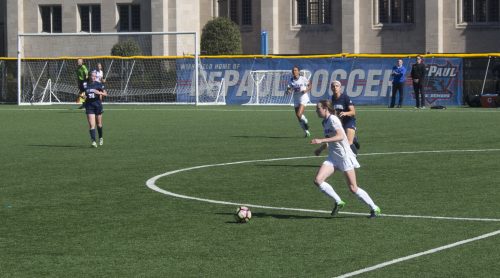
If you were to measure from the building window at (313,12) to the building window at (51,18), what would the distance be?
16967mm

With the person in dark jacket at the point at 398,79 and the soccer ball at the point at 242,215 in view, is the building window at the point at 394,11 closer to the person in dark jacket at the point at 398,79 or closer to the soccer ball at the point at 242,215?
the person in dark jacket at the point at 398,79

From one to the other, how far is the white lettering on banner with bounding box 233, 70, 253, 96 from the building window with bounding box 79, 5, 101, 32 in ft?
103

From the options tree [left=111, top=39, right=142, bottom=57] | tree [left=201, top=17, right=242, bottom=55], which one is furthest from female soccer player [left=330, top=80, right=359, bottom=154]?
tree [left=201, top=17, right=242, bottom=55]

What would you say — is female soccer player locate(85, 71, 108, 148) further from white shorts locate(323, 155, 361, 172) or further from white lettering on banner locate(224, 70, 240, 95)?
white lettering on banner locate(224, 70, 240, 95)

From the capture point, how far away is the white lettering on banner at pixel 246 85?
57.1 m

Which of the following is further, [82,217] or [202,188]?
[202,188]

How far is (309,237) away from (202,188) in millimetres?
5763

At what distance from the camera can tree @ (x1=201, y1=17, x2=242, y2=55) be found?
78500 mm

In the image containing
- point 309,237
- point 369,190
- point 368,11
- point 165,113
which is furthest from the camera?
point 368,11

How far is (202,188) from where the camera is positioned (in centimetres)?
1986

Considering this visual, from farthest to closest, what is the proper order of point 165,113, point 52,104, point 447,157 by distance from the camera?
point 52,104, point 165,113, point 447,157

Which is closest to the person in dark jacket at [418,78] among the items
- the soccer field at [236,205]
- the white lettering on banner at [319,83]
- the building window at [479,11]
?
the white lettering on banner at [319,83]

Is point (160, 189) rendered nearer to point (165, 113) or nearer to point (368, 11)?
point (165, 113)

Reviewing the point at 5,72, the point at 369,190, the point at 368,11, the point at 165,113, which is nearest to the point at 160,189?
the point at 369,190
